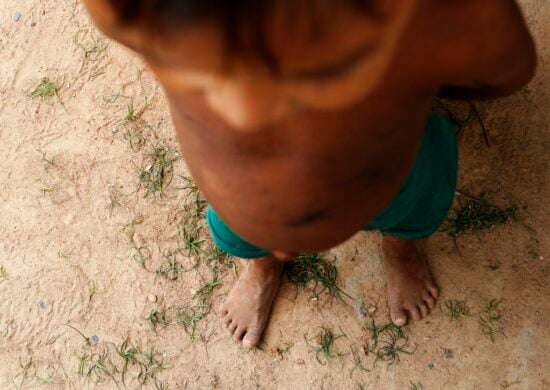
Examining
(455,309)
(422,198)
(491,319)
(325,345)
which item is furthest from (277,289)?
(422,198)

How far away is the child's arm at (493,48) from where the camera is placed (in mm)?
1034

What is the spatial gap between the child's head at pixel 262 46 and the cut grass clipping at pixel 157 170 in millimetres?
1338

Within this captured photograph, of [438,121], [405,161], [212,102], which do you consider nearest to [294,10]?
[212,102]

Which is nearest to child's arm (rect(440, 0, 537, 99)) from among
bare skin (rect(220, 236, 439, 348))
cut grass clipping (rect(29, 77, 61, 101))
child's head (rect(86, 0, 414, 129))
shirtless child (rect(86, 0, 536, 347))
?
shirtless child (rect(86, 0, 536, 347))

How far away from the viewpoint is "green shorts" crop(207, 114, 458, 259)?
153cm

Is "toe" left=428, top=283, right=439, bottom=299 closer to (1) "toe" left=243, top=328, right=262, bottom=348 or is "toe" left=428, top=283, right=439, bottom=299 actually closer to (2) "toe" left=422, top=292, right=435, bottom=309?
(2) "toe" left=422, top=292, right=435, bottom=309

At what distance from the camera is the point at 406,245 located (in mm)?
2064

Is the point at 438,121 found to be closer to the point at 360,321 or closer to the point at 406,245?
the point at 406,245

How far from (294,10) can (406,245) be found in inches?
49.4

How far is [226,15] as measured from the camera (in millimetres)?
945

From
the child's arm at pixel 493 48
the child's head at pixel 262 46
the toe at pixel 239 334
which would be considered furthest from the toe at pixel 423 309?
the child's head at pixel 262 46

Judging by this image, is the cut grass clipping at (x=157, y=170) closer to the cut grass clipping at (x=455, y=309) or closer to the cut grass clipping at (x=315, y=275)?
the cut grass clipping at (x=315, y=275)

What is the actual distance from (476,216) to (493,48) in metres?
1.15

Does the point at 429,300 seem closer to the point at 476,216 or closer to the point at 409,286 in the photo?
the point at 409,286
